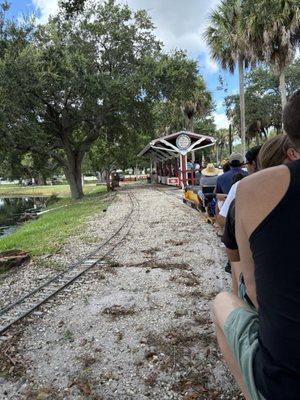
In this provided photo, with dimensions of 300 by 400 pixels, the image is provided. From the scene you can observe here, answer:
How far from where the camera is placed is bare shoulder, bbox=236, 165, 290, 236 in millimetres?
1510

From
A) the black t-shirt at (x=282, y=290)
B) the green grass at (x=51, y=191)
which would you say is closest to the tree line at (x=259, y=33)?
the black t-shirt at (x=282, y=290)

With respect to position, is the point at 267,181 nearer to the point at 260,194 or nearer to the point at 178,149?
the point at 260,194

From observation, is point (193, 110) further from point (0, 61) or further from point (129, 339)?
point (129, 339)

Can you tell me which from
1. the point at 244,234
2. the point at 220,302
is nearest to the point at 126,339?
the point at 220,302

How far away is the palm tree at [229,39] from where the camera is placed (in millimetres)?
22906

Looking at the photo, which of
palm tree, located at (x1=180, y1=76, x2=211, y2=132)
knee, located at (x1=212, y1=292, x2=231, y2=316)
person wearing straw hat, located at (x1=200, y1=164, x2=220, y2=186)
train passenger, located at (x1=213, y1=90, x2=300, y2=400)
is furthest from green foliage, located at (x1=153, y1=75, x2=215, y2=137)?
train passenger, located at (x1=213, y1=90, x2=300, y2=400)

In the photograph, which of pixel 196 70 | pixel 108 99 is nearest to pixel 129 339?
pixel 108 99

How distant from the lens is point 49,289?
6660 millimetres

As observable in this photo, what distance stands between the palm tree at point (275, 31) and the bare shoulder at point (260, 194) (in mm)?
18519

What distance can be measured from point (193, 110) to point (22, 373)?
3812 cm

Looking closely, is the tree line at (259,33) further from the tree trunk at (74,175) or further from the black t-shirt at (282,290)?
the black t-shirt at (282,290)

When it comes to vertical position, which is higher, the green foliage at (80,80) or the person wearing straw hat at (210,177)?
the green foliage at (80,80)

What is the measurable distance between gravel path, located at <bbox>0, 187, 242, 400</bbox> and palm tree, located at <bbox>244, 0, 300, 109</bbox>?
47.5 feet

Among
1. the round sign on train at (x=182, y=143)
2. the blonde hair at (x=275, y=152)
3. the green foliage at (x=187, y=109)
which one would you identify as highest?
the green foliage at (x=187, y=109)
